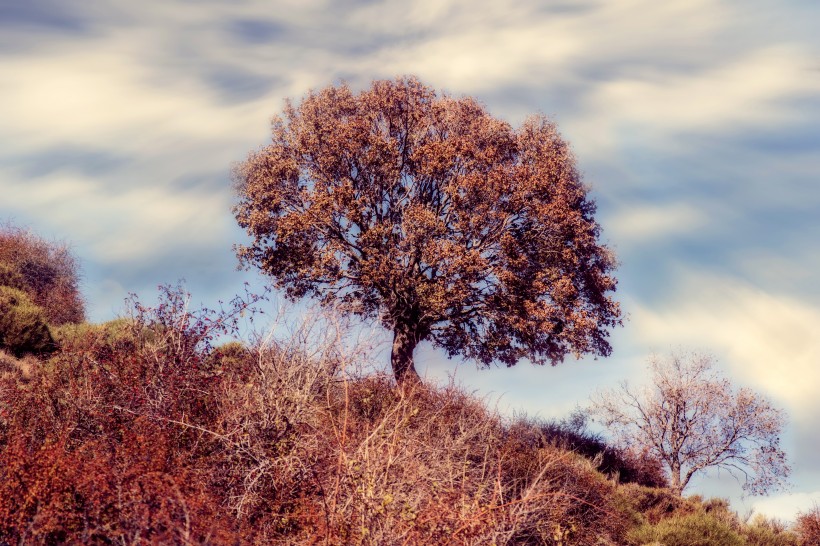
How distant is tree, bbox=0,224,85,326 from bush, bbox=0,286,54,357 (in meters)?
4.82

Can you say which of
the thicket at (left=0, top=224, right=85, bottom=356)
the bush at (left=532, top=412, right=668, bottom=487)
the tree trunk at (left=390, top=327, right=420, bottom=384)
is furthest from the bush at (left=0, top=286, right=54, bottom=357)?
the bush at (left=532, top=412, right=668, bottom=487)

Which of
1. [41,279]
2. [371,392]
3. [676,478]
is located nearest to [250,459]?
[371,392]

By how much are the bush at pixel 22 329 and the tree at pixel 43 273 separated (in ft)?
15.8

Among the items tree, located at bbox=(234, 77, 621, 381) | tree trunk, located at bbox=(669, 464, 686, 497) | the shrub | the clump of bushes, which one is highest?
tree, located at bbox=(234, 77, 621, 381)

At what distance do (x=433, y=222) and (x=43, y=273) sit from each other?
2008 centimetres

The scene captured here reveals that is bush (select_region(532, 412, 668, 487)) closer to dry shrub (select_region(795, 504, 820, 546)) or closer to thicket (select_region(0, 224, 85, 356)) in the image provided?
dry shrub (select_region(795, 504, 820, 546))

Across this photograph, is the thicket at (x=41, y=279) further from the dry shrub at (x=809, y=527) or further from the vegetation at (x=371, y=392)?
the dry shrub at (x=809, y=527)

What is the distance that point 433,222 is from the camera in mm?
20203

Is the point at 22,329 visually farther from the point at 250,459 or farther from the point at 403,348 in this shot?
the point at 250,459

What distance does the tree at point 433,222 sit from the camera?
2067 centimetres

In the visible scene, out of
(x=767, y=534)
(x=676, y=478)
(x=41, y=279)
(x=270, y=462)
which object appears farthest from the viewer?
(x=41, y=279)

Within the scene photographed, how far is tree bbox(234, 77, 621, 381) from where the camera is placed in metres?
20.7

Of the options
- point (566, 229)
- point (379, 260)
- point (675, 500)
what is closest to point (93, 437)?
point (379, 260)

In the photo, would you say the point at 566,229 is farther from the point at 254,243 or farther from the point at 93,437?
the point at 93,437
